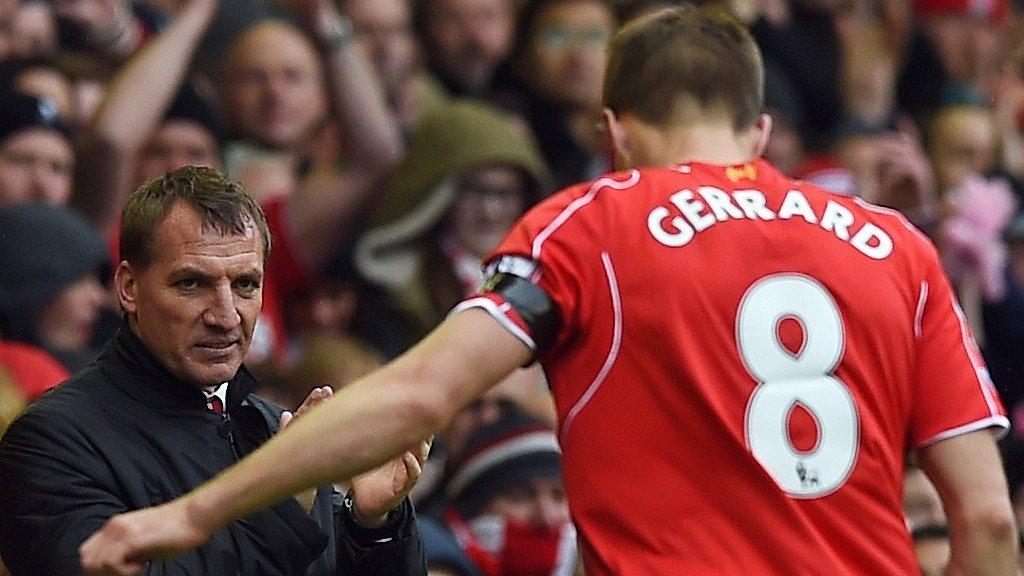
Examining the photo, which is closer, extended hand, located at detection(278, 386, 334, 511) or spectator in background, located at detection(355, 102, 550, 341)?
extended hand, located at detection(278, 386, 334, 511)

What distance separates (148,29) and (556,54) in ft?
6.22

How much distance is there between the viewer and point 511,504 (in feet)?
21.2

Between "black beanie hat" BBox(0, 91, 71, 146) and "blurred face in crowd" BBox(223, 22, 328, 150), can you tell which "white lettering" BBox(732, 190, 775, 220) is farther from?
"blurred face in crowd" BBox(223, 22, 328, 150)

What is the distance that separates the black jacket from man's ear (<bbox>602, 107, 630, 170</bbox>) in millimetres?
803

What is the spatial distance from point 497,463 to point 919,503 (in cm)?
134

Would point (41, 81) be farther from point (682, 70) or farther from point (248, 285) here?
point (682, 70)

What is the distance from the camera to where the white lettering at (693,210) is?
3562 millimetres

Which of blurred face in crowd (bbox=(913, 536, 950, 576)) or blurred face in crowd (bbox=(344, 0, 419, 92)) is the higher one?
blurred face in crowd (bbox=(344, 0, 419, 92))

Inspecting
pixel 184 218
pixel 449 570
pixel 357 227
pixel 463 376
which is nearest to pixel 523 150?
pixel 357 227

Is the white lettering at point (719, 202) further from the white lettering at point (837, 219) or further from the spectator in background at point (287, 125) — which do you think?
the spectator in background at point (287, 125)

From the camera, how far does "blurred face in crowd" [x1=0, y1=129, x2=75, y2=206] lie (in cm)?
672

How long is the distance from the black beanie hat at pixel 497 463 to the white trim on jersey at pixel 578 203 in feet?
9.57

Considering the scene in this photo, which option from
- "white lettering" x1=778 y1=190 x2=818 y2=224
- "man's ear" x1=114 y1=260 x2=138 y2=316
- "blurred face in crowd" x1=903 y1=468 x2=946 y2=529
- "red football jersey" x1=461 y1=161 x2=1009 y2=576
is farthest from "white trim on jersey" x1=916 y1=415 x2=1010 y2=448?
"blurred face in crowd" x1=903 y1=468 x2=946 y2=529

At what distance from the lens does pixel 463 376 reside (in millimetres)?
3334
